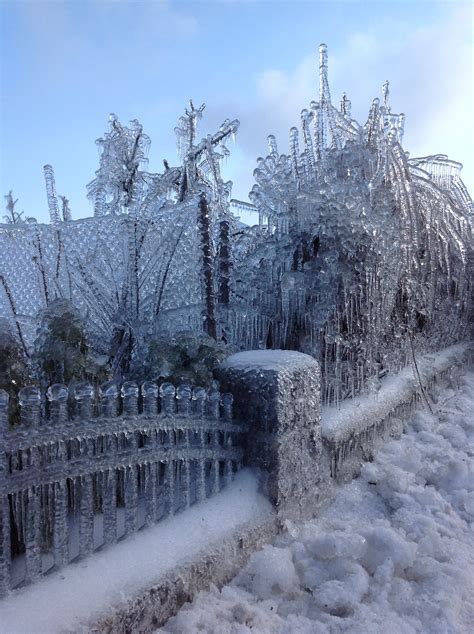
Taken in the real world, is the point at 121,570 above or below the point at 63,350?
below

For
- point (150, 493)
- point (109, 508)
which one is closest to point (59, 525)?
point (109, 508)

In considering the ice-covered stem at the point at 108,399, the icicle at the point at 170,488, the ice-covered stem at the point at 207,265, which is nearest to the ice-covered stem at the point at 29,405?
the ice-covered stem at the point at 108,399

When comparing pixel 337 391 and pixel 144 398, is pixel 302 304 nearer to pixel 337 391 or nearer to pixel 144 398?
pixel 337 391

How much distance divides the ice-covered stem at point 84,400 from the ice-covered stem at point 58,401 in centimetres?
6

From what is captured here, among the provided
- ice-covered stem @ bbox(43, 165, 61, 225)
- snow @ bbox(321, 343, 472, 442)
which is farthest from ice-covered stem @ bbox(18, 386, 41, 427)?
ice-covered stem @ bbox(43, 165, 61, 225)

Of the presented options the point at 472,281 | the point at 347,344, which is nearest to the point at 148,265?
the point at 347,344

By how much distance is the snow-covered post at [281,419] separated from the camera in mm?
2367

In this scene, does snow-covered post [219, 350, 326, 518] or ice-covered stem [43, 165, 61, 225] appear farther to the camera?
ice-covered stem [43, 165, 61, 225]

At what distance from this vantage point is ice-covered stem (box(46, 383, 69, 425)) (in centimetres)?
164

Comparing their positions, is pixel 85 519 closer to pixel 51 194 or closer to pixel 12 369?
pixel 12 369

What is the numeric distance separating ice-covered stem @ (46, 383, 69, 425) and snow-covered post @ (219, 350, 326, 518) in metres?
0.99

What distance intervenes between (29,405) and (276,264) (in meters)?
2.58

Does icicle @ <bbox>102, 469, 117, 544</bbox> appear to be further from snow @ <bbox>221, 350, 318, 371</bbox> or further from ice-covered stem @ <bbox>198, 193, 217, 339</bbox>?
ice-covered stem @ <bbox>198, 193, 217, 339</bbox>

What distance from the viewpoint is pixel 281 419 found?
7.76 ft
